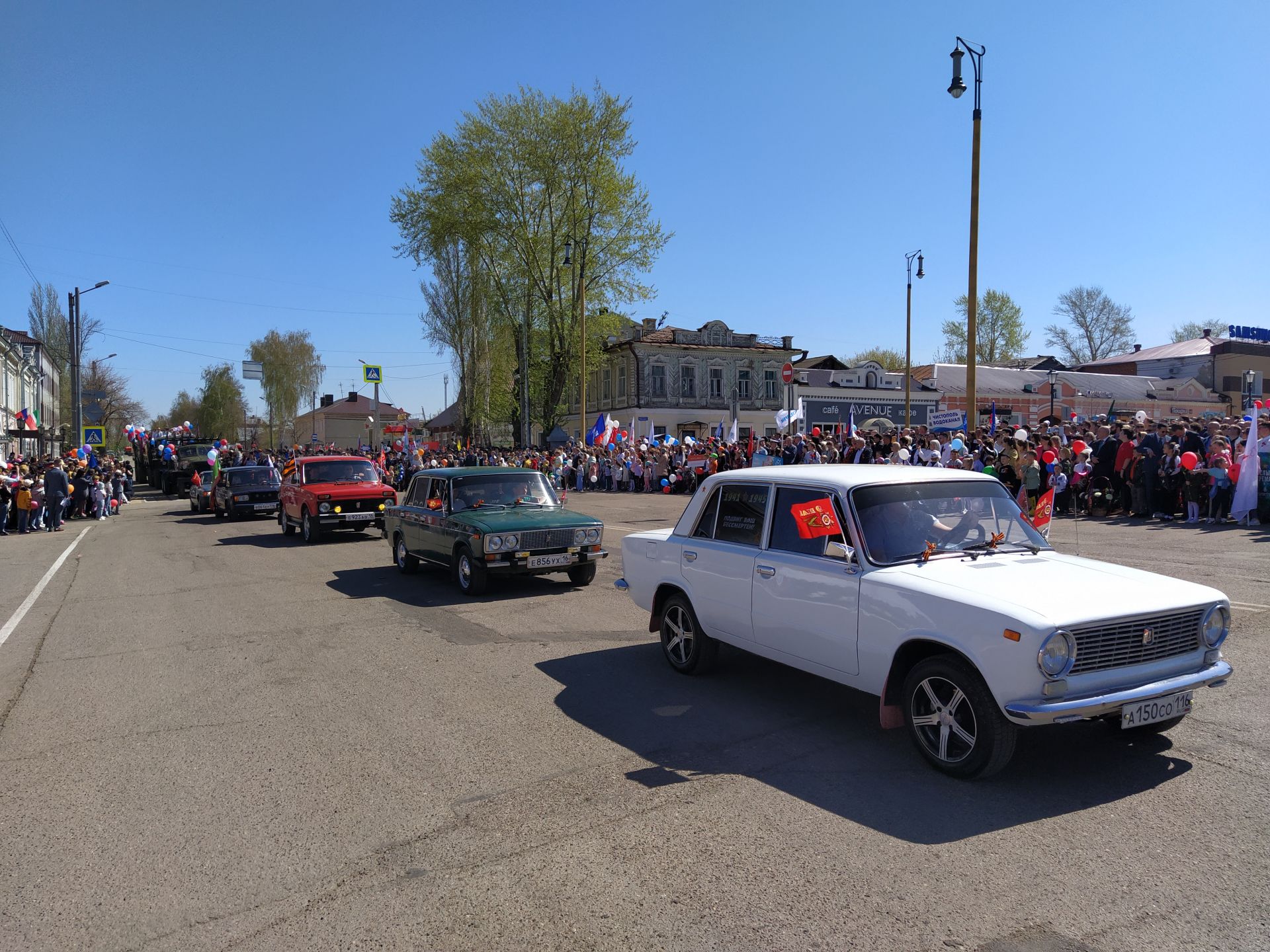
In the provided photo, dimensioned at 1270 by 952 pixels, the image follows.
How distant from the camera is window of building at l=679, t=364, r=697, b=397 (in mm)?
56688

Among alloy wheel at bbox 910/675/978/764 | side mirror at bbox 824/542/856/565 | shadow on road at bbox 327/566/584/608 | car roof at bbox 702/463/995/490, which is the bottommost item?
shadow on road at bbox 327/566/584/608

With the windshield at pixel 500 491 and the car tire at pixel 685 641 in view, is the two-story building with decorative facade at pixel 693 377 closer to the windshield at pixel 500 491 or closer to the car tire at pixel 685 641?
the windshield at pixel 500 491

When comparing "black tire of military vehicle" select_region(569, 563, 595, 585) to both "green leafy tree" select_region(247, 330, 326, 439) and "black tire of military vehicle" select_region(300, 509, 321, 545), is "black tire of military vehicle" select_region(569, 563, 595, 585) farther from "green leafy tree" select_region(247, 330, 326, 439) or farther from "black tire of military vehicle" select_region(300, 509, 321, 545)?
"green leafy tree" select_region(247, 330, 326, 439)

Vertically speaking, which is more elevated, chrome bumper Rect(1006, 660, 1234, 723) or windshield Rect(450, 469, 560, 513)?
windshield Rect(450, 469, 560, 513)

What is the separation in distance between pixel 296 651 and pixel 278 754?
3.01m

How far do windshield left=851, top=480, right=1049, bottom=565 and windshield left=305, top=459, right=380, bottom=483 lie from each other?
14826mm

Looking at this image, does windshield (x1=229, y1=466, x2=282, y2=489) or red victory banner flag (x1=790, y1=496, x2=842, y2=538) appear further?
windshield (x1=229, y1=466, x2=282, y2=489)

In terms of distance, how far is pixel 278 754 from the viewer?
5488mm

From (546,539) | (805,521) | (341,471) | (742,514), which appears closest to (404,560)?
(546,539)

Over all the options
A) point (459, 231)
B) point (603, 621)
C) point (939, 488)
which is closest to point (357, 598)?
point (603, 621)

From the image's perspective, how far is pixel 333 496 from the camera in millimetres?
17672

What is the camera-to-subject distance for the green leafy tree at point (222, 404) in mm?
92312

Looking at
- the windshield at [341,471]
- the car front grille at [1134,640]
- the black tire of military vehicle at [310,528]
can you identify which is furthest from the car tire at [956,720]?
the windshield at [341,471]

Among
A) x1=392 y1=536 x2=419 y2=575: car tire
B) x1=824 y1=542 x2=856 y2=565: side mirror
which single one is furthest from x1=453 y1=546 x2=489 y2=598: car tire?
x1=824 y1=542 x2=856 y2=565: side mirror
